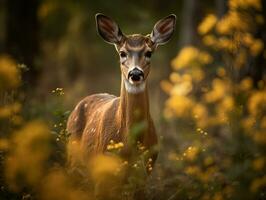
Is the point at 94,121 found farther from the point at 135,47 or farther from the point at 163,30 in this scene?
the point at 163,30

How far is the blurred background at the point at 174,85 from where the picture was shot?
6.39 metres

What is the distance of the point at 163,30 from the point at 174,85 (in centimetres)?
822

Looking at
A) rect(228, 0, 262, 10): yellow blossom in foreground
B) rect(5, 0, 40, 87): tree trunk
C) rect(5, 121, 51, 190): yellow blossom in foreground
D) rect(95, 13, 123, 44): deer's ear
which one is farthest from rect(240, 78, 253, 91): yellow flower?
rect(5, 121, 51, 190): yellow blossom in foreground

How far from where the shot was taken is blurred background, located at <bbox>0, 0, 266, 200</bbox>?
639 centimetres

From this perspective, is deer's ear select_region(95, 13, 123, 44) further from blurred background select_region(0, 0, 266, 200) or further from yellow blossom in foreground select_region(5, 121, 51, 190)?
yellow blossom in foreground select_region(5, 121, 51, 190)

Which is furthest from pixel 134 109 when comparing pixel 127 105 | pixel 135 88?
pixel 135 88

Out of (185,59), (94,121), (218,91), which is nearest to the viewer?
(94,121)

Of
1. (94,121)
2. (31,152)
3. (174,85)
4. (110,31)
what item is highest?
(174,85)

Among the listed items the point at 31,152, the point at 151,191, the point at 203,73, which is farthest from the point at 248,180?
the point at 203,73

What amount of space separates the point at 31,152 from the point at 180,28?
698 inches

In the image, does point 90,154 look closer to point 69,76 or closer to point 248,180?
point 248,180

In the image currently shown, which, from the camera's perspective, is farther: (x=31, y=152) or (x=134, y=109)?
(x=134, y=109)

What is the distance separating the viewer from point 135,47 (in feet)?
27.8

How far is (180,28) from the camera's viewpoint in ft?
73.8
